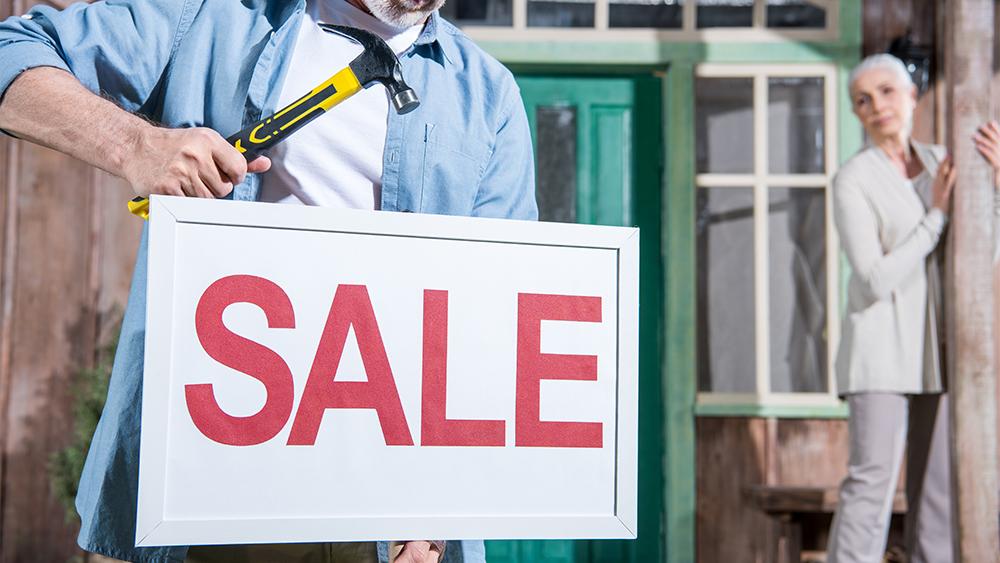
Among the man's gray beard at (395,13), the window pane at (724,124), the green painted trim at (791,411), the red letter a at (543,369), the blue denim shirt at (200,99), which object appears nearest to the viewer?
the red letter a at (543,369)

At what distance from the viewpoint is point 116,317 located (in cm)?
459

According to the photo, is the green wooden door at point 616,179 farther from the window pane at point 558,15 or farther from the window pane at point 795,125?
the window pane at point 795,125

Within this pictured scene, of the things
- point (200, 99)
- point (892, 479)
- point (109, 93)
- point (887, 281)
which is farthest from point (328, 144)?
point (892, 479)

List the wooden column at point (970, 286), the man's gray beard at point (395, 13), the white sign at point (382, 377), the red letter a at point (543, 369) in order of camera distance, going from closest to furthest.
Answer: the white sign at point (382, 377)
the red letter a at point (543, 369)
the man's gray beard at point (395, 13)
the wooden column at point (970, 286)

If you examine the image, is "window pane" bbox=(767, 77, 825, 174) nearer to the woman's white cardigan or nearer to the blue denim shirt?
the woman's white cardigan

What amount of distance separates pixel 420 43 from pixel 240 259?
53 centimetres

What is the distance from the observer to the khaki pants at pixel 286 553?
1349mm

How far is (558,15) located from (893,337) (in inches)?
83.6

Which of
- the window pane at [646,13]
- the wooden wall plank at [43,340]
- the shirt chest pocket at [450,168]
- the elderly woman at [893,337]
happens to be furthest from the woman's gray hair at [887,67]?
the wooden wall plank at [43,340]

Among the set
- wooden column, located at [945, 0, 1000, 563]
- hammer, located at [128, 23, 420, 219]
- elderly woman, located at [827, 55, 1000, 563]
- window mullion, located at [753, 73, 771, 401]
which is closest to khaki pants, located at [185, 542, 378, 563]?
hammer, located at [128, 23, 420, 219]

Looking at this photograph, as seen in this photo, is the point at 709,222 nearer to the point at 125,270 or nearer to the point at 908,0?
the point at 908,0

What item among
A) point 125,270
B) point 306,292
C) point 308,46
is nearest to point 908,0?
point 125,270

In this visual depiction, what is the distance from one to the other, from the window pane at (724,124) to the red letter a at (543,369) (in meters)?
3.61

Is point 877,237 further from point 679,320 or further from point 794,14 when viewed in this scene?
point 794,14
